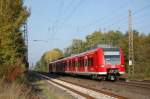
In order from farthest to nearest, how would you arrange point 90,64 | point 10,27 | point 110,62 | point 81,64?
point 81,64 < point 90,64 < point 110,62 < point 10,27

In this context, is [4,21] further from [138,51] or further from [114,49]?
[138,51]

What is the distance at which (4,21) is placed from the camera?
26.6 meters

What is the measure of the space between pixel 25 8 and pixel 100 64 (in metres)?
7.78

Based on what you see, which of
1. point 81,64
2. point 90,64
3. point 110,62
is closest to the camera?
point 110,62

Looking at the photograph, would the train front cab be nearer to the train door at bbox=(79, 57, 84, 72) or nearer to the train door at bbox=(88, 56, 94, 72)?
the train door at bbox=(88, 56, 94, 72)

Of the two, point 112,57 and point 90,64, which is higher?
point 112,57

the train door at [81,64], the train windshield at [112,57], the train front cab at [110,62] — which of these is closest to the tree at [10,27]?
the train front cab at [110,62]

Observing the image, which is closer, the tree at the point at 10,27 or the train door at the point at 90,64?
the tree at the point at 10,27

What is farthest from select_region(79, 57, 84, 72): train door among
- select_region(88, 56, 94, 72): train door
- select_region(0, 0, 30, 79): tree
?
select_region(0, 0, 30, 79): tree

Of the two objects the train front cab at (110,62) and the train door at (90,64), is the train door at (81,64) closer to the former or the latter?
the train door at (90,64)

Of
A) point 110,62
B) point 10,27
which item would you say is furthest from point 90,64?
point 10,27

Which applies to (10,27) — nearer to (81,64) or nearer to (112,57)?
(112,57)

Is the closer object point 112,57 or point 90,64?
point 112,57

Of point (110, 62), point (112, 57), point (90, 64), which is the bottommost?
point (90, 64)
